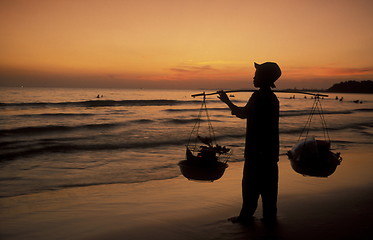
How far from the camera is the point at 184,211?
4242mm

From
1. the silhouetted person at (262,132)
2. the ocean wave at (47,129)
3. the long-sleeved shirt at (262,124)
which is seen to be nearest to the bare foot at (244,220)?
the silhouetted person at (262,132)

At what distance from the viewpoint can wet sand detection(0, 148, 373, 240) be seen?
134 inches

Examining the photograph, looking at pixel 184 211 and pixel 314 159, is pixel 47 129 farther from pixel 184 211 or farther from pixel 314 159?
pixel 314 159

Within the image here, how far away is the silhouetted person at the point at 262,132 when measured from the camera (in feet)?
10.5

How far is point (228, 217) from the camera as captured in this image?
3932 mm

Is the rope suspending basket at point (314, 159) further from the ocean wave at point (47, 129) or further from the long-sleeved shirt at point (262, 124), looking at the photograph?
the ocean wave at point (47, 129)

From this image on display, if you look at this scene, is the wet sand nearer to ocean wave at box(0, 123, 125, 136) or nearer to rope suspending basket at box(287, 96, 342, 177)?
rope suspending basket at box(287, 96, 342, 177)

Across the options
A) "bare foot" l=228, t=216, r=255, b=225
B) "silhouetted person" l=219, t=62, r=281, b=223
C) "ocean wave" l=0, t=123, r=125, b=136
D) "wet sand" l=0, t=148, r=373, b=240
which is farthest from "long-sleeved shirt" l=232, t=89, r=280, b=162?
"ocean wave" l=0, t=123, r=125, b=136

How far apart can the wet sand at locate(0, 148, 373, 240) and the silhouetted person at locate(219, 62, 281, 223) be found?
21.2 inches

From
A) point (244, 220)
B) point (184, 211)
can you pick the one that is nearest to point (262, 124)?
point (244, 220)

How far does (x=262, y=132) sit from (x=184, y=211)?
178 centimetres

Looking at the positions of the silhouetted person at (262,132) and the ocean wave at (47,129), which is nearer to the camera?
the silhouetted person at (262,132)

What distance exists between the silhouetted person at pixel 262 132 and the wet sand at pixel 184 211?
54 cm

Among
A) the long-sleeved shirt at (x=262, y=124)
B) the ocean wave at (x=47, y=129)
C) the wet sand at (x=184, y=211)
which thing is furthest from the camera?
the ocean wave at (x=47, y=129)
